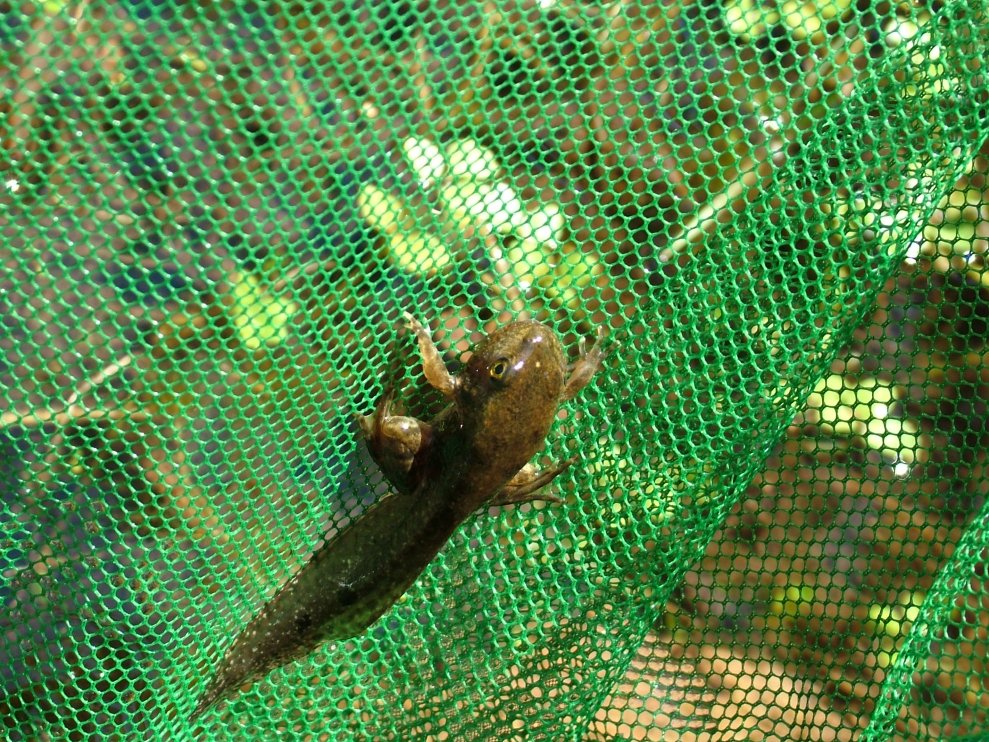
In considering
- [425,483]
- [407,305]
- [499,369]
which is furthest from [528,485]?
[407,305]

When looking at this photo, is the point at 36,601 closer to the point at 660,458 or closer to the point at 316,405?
the point at 316,405

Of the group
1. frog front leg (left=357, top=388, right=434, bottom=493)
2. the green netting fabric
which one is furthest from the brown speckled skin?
the green netting fabric

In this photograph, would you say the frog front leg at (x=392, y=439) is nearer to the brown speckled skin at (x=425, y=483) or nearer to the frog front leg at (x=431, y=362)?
the brown speckled skin at (x=425, y=483)

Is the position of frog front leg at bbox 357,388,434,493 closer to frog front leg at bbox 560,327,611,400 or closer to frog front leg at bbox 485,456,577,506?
frog front leg at bbox 485,456,577,506

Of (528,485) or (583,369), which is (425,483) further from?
(583,369)

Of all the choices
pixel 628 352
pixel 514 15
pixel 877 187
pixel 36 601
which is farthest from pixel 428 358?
pixel 36 601

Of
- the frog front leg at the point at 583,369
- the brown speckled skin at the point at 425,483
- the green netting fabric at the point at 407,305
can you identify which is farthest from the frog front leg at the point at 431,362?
the frog front leg at the point at 583,369
